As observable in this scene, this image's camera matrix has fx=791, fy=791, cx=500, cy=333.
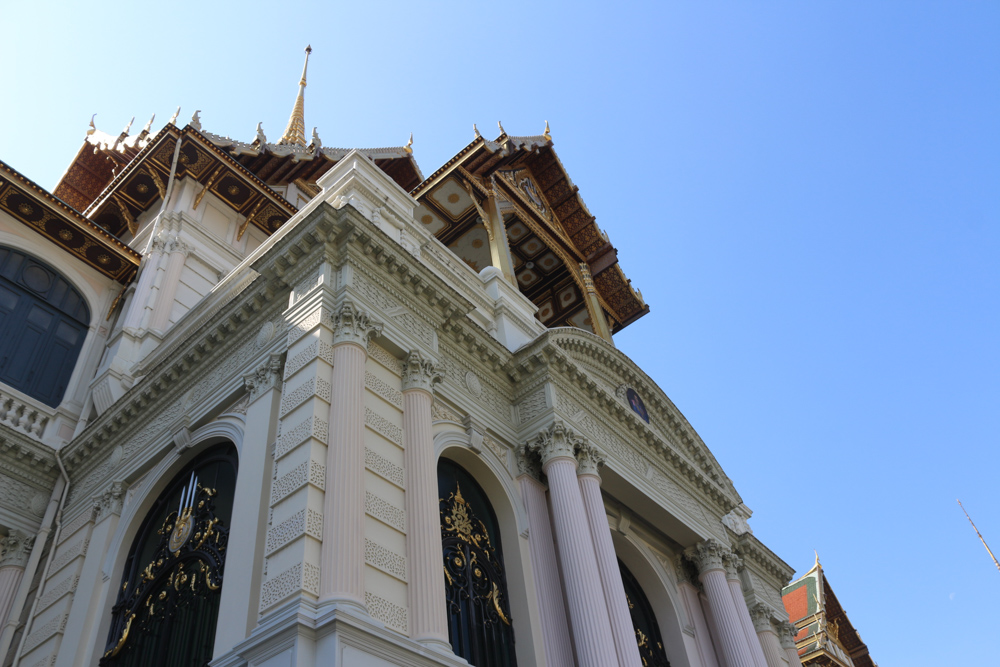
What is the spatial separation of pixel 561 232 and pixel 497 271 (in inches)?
280

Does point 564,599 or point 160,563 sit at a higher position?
point 160,563

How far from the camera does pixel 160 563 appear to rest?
1127cm

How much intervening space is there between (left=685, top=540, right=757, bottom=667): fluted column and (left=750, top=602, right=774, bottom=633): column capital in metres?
3.04

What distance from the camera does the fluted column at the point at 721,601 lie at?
14453 millimetres

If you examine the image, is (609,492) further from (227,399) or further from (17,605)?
(17,605)

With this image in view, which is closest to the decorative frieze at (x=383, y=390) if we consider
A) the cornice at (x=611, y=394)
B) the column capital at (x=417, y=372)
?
the column capital at (x=417, y=372)

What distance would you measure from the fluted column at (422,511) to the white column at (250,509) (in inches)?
66.3

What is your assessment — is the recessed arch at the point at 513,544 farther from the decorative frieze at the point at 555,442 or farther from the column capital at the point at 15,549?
the column capital at the point at 15,549

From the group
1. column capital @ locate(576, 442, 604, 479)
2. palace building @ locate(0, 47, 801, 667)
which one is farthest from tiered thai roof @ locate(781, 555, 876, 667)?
column capital @ locate(576, 442, 604, 479)

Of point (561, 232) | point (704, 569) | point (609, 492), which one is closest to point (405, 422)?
point (609, 492)

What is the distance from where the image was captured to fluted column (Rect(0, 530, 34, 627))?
12.5 meters

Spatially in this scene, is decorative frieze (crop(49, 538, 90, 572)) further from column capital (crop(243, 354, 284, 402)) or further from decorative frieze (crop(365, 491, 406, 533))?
decorative frieze (crop(365, 491, 406, 533))

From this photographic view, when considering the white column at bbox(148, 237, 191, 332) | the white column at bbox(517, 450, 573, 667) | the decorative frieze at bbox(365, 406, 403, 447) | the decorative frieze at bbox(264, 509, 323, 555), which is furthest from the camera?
the white column at bbox(148, 237, 191, 332)

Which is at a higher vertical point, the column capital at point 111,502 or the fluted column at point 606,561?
the column capital at point 111,502
